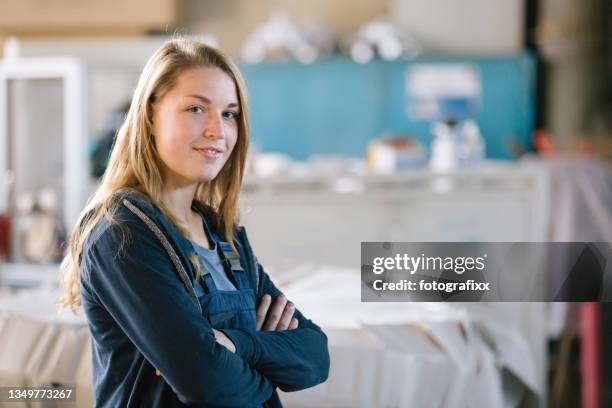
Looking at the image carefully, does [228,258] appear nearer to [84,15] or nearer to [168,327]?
[168,327]

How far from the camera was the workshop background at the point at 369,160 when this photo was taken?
1.09 m

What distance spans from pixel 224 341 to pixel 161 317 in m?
0.07

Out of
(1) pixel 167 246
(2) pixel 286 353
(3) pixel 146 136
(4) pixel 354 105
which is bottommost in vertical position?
(2) pixel 286 353

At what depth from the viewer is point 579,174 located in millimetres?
2518

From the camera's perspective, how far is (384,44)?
351 cm

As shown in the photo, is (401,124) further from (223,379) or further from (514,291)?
(223,379)

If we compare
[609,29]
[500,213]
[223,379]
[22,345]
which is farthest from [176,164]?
[609,29]

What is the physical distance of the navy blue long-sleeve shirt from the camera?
27.1 inches

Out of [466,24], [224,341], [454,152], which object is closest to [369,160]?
[454,152]

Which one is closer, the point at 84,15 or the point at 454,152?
the point at 454,152

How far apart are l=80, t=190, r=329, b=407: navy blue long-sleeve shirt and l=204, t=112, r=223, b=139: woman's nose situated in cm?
9

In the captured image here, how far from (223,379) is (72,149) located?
1990 millimetres

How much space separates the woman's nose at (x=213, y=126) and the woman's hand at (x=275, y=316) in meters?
0.19

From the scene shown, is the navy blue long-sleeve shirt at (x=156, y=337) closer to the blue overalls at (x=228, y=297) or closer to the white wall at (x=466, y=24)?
the blue overalls at (x=228, y=297)
